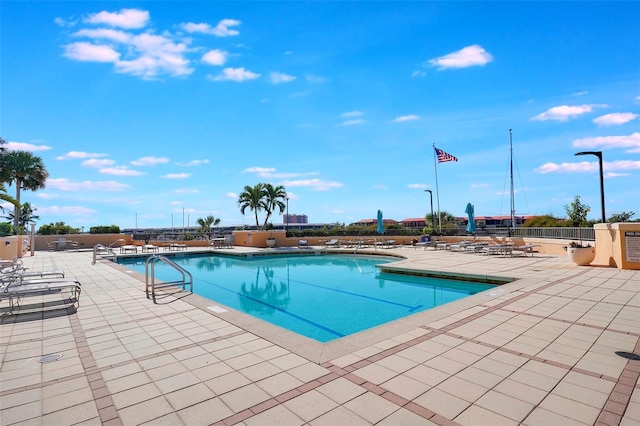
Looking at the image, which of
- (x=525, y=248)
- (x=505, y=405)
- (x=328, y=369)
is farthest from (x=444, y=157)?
(x=505, y=405)

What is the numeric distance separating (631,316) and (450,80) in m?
9.82

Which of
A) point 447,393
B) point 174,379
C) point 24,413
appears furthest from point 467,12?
point 24,413

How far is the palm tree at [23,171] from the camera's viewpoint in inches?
922

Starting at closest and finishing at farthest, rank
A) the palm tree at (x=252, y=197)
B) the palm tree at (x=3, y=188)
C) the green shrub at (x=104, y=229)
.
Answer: the palm tree at (x=3, y=188) → the green shrub at (x=104, y=229) → the palm tree at (x=252, y=197)

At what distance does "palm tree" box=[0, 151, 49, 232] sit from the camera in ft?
76.8

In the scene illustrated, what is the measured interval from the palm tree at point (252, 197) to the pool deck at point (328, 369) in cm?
2338

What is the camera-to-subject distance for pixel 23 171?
940 inches

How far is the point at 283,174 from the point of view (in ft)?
105

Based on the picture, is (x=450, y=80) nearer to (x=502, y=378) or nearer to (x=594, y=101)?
(x=594, y=101)

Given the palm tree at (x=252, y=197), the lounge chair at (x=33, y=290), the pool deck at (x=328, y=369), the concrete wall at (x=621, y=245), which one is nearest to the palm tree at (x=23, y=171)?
the palm tree at (x=252, y=197)

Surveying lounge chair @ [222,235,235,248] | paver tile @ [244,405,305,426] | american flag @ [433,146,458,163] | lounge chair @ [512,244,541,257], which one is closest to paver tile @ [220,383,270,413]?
paver tile @ [244,405,305,426]

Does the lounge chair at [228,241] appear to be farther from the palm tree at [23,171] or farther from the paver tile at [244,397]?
the paver tile at [244,397]

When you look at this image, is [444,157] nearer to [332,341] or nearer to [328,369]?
[332,341]

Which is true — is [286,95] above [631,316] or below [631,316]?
above
